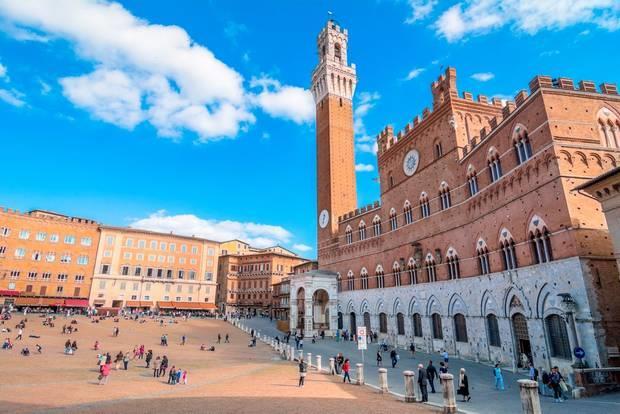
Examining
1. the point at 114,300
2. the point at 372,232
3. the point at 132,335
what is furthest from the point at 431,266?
the point at 114,300

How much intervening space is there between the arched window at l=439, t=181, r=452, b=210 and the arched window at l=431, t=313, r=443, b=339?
28.6 feet

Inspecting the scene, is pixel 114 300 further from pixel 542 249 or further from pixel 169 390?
pixel 542 249

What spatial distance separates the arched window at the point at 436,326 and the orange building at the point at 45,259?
49469 mm

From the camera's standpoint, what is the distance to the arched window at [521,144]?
19.8 m

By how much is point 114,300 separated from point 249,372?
43.7 metres

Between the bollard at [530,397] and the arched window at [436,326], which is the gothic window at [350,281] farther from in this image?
the bollard at [530,397]

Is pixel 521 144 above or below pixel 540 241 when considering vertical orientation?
above

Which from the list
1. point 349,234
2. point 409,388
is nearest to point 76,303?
point 349,234

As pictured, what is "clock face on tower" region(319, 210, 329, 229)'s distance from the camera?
50403mm

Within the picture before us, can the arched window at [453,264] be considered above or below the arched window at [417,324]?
above

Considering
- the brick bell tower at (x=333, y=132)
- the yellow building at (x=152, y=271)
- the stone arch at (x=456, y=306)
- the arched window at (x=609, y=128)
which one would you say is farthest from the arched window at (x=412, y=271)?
the yellow building at (x=152, y=271)

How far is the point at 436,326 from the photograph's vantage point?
2958 cm

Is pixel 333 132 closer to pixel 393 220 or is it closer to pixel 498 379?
pixel 393 220

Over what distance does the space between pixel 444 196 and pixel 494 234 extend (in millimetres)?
7160
